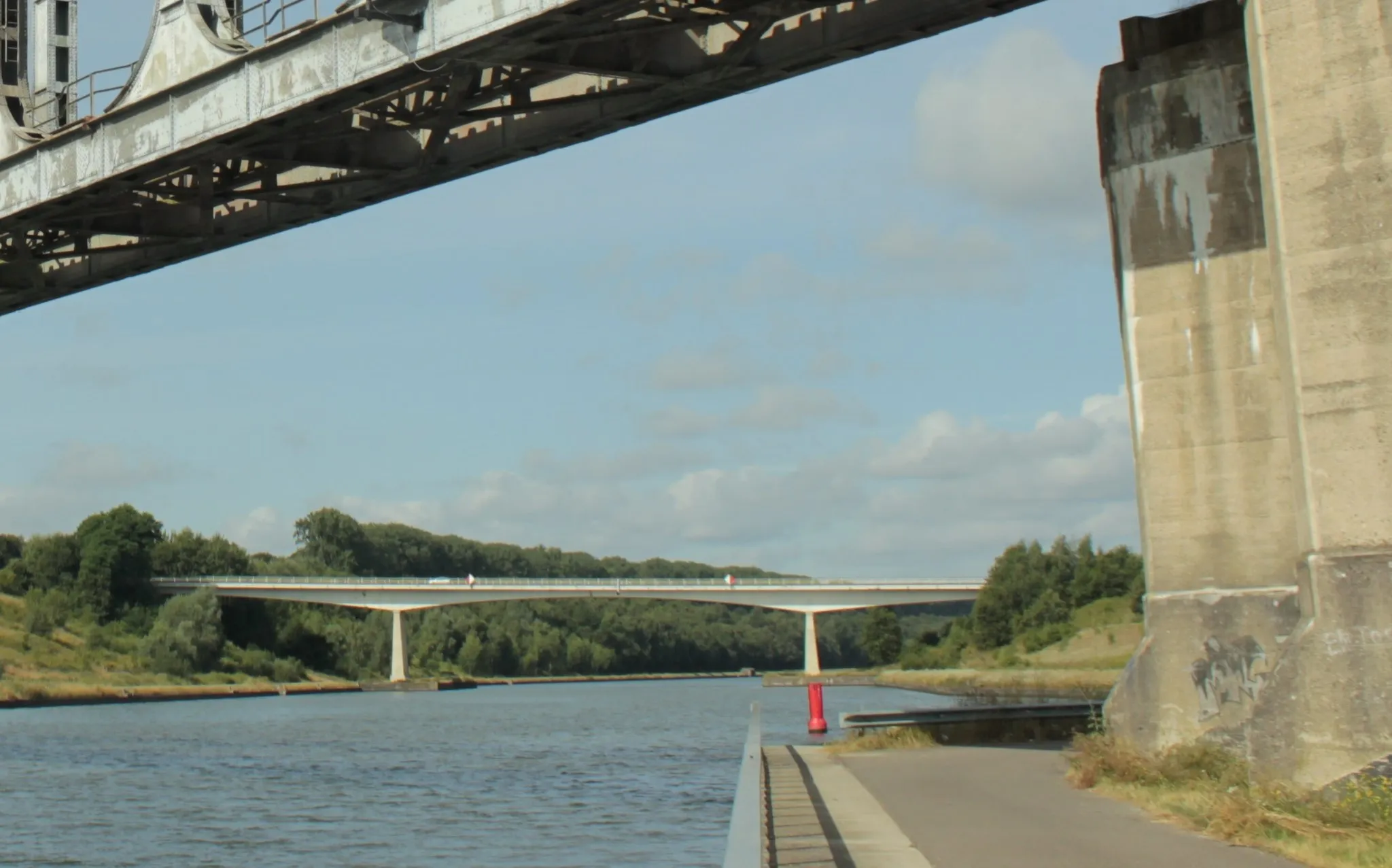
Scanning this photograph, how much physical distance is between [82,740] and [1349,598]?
46.6m

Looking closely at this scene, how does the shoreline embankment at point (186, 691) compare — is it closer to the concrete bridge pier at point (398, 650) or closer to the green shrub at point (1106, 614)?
the concrete bridge pier at point (398, 650)

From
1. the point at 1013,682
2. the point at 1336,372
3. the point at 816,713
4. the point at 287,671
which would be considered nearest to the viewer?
the point at 1336,372

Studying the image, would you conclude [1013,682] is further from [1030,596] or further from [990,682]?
[1030,596]

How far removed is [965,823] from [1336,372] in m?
4.93

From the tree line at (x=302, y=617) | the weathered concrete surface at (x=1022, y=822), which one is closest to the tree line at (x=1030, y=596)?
the tree line at (x=302, y=617)

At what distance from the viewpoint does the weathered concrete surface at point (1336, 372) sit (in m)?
12.8

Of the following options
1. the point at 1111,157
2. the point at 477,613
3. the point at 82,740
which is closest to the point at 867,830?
the point at 1111,157

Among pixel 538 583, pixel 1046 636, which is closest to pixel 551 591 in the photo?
pixel 538 583

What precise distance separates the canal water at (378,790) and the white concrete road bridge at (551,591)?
47.8m

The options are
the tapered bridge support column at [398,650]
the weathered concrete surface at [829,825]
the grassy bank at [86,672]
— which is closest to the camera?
the weathered concrete surface at [829,825]

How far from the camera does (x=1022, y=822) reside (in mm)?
14367

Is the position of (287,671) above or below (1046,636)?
above

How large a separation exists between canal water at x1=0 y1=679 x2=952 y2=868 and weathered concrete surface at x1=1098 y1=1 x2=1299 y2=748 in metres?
6.39

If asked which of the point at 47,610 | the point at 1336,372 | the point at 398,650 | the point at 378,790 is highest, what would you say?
the point at 47,610
